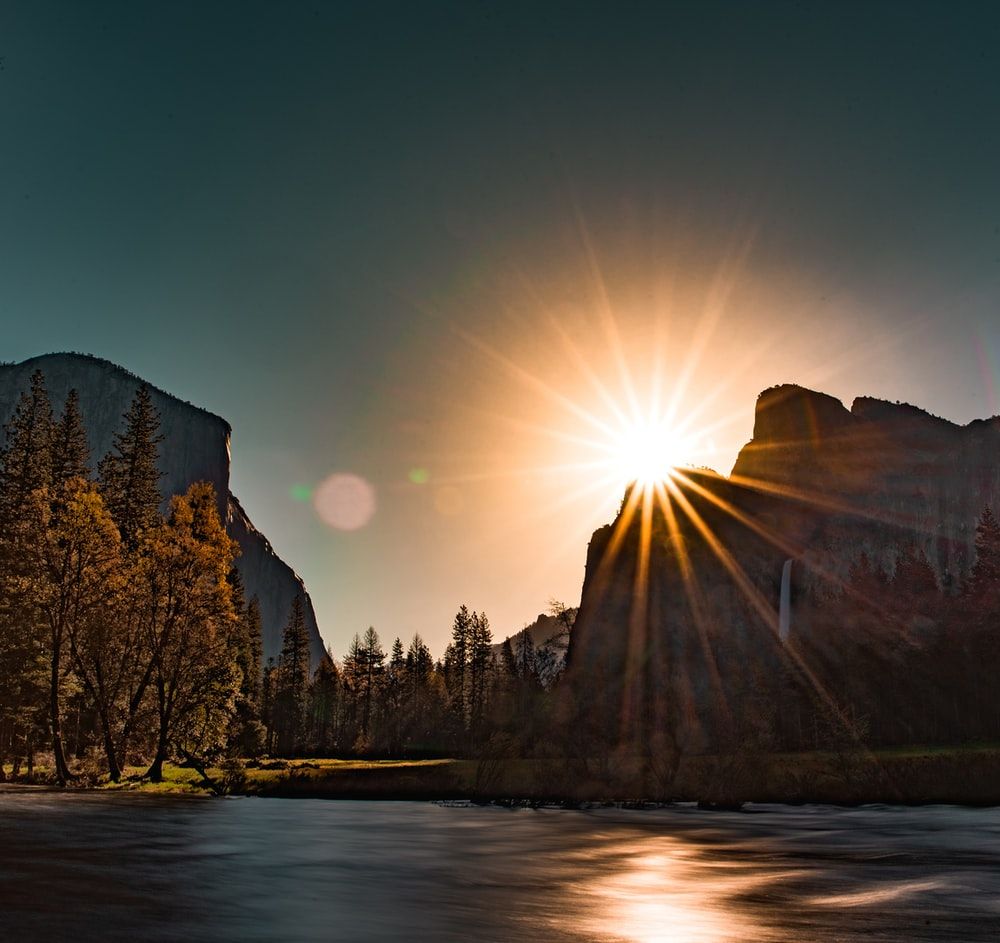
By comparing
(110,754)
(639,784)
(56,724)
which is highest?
(56,724)

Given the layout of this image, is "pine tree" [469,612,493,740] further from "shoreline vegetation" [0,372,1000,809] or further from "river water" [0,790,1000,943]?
"river water" [0,790,1000,943]

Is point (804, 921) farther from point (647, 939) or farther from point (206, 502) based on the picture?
point (206, 502)

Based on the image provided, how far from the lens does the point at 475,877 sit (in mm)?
18688

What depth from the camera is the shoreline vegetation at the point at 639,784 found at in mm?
43125

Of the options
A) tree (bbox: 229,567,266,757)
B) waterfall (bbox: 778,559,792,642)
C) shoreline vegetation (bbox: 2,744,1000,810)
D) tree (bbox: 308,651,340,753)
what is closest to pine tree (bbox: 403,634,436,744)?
tree (bbox: 308,651,340,753)

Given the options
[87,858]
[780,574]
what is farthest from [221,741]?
[780,574]

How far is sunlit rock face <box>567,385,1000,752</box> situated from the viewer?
9219 centimetres

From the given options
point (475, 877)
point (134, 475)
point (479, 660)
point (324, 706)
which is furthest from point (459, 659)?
point (475, 877)

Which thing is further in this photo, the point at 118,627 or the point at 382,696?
the point at 382,696

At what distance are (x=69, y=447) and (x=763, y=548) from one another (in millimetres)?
85291

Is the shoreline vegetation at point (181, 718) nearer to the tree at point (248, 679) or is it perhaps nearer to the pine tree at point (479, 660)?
the tree at point (248, 679)

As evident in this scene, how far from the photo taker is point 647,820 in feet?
Result: 118

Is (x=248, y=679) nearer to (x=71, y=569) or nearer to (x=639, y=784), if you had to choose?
(x=71, y=569)

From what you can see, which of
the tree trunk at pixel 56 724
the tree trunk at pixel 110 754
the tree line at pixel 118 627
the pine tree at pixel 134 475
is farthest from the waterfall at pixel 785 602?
the tree trunk at pixel 56 724
